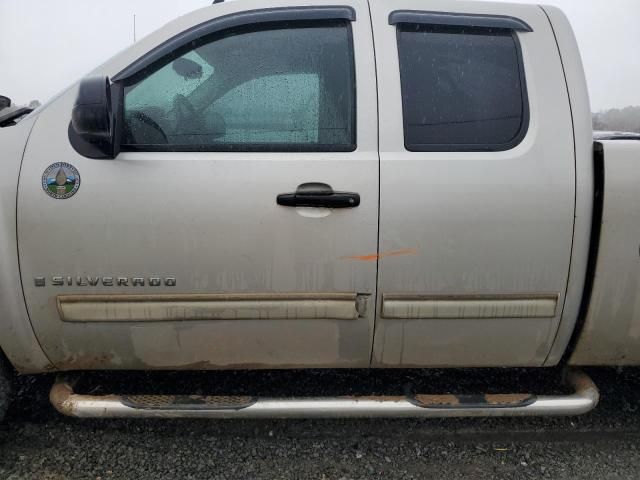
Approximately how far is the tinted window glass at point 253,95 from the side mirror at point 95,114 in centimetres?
11

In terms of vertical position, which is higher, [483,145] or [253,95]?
[253,95]

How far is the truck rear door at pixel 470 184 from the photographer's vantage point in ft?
6.41

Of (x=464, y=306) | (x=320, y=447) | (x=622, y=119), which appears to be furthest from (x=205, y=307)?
(x=622, y=119)

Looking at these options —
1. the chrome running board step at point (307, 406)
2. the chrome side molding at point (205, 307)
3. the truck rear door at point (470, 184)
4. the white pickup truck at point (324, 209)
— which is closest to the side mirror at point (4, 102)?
the white pickup truck at point (324, 209)

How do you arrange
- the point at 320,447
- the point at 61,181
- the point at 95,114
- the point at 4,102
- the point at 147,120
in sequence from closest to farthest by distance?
the point at 95,114
the point at 61,181
the point at 147,120
the point at 320,447
the point at 4,102

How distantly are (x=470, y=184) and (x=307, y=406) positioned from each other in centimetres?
110

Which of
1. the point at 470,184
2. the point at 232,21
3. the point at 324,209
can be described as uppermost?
the point at 232,21

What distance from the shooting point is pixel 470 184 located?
1957 mm

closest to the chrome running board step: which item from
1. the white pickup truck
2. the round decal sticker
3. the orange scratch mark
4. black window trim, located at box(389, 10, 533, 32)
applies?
the white pickup truck

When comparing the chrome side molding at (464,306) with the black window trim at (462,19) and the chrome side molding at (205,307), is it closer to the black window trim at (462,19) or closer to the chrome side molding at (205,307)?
the chrome side molding at (205,307)

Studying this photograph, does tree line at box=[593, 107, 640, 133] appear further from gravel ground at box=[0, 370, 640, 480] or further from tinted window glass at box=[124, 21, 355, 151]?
tinted window glass at box=[124, 21, 355, 151]

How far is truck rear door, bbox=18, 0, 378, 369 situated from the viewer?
193 cm

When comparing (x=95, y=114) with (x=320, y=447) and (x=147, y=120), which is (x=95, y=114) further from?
(x=320, y=447)

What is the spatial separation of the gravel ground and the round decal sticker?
114cm
